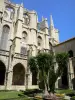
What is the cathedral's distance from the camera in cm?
2521

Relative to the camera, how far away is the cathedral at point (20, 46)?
25.2m

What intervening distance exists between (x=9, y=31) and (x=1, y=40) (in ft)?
13.6

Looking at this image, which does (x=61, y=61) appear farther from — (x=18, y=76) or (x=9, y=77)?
(x=18, y=76)

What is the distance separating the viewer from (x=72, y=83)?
27.1m

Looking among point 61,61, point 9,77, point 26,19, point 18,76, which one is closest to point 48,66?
point 61,61

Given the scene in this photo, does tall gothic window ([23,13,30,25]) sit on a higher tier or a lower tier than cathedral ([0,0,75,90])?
higher

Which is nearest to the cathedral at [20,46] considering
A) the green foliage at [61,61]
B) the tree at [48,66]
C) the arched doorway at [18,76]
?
the arched doorway at [18,76]

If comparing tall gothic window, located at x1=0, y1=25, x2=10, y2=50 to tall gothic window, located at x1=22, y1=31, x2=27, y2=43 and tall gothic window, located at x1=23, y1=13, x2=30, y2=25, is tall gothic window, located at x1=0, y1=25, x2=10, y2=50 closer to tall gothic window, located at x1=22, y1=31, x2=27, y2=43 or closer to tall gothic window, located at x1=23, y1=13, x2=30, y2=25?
tall gothic window, located at x1=22, y1=31, x2=27, y2=43

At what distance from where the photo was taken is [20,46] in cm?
3678

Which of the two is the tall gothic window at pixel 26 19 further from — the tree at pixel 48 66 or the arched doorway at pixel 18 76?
the tree at pixel 48 66

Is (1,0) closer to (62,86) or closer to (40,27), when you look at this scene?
(40,27)

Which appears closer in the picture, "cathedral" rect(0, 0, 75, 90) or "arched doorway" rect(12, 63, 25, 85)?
"cathedral" rect(0, 0, 75, 90)

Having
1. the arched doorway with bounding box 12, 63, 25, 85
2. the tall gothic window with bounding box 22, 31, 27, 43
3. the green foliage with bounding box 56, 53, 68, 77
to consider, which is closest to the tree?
the green foliage with bounding box 56, 53, 68, 77

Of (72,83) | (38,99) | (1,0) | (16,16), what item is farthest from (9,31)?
(38,99)
